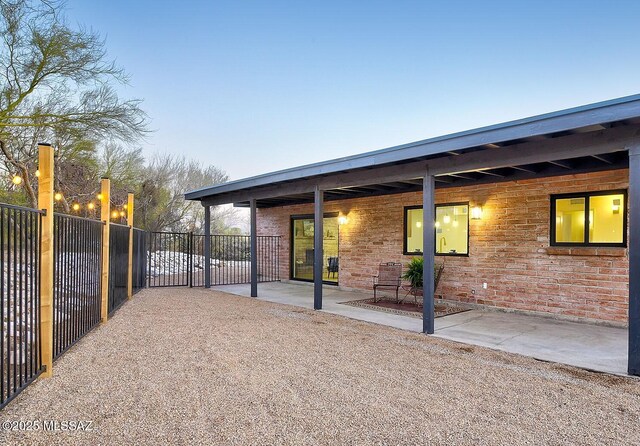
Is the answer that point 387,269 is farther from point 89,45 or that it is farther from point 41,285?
point 89,45

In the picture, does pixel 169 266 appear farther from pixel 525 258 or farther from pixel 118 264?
pixel 525 258

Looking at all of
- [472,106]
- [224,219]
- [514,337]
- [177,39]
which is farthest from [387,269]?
[224,219]

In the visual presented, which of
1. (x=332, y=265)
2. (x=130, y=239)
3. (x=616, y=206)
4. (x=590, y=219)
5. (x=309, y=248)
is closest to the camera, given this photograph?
(x=616, y=206)

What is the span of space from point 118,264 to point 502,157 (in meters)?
6.63

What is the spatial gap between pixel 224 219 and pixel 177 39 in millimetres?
13131

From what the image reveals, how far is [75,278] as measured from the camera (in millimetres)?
4473

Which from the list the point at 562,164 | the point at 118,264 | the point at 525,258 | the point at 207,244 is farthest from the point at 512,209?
the point at 207,244

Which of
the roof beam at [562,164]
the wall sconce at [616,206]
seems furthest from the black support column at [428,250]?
the wall sconce at [616,206]

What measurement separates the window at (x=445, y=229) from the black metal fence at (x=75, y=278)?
240 inches

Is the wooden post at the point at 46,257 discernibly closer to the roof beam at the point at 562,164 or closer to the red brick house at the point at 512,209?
the red brick house at the point at 512,209

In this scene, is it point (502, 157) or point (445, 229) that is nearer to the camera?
point (502, 157)

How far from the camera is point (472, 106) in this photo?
12.3 metres

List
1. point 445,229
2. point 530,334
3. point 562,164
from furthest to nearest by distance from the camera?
point 445,229 < point 562,164 < point 530,334

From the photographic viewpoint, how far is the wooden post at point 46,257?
10.9 ft
